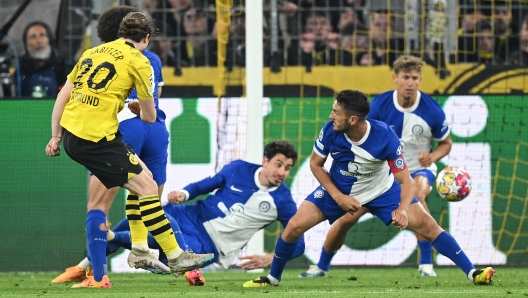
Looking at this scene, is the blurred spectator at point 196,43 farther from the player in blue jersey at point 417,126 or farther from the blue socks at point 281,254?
the blue socks at point 281,254

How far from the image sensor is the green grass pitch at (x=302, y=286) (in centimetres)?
656

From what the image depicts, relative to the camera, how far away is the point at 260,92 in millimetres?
9844

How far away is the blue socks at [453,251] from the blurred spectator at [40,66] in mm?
5512

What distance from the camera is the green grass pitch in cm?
656

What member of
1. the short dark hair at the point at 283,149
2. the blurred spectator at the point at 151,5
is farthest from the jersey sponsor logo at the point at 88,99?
the blurred spectator at the point at 151,5

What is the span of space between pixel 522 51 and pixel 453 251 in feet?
16.6

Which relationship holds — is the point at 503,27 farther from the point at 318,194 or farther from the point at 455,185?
the point at 318,194

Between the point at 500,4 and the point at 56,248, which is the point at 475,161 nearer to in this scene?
the point at 500,4

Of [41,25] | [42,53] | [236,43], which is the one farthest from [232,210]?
[41,25]

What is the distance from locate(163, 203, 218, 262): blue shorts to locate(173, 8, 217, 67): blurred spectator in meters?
3.24

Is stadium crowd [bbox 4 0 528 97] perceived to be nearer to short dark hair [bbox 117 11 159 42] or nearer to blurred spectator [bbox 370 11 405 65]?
blurred spectator [bbox 370 11 405 65]

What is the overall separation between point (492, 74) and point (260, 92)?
304 cm

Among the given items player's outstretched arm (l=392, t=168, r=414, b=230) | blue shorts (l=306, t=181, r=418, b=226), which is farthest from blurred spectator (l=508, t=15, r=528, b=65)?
player's outstretched arm (l=392, t=168, r=414, b=230)

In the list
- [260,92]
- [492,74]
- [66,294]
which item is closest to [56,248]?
[260,92]
